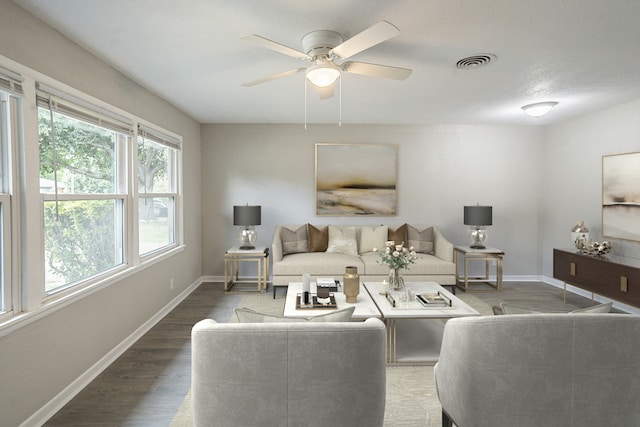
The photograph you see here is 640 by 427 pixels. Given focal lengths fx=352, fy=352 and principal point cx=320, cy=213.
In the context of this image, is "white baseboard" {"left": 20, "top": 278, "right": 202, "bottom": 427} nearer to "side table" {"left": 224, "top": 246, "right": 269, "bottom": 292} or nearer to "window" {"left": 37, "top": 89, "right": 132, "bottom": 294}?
"window" {"left": 37, "top": 89, "right": 132, "bottom": 294}

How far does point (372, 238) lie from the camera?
203 inches

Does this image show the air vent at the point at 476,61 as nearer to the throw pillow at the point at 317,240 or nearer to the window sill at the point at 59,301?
the throw pillow at the point at 317,240

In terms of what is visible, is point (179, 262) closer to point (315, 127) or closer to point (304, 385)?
point (315, 127)

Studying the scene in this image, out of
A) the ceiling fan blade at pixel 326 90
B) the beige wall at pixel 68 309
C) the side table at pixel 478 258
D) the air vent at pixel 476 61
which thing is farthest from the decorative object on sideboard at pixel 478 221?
the beige wall at pixel 68 309

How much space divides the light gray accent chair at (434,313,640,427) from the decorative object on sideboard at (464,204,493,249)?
358cm

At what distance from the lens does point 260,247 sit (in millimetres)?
5223

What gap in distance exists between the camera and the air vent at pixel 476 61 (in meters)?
2.71

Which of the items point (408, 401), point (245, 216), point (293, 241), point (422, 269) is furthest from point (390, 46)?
point (293, 241)

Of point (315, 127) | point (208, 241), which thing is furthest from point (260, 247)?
point (315, 127)

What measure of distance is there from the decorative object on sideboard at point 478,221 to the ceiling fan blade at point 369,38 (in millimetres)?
3575

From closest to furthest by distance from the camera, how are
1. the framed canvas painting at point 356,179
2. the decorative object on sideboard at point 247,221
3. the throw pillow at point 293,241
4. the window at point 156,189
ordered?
1. the window at point 156,189
2. the decorative object on sideboard at point 247,221
3. the throw pillow at point 293,241
4. the framed canvas painting at point 356,179

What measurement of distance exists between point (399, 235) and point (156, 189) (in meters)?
3.29

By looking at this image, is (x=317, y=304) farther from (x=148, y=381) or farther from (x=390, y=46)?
(x=390, y=46)

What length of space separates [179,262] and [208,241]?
3.21ft
